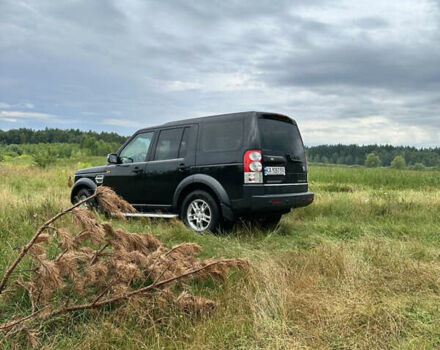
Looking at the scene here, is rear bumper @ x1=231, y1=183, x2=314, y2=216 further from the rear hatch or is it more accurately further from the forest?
the forest

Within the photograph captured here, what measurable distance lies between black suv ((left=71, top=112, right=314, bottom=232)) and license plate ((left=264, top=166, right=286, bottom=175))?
0.05 ft

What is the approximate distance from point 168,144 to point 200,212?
1464 millimetres

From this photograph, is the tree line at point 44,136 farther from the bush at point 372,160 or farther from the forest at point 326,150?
the bush at point 372,160

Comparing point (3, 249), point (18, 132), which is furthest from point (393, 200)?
point (18, 132)

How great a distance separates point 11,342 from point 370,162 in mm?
116081

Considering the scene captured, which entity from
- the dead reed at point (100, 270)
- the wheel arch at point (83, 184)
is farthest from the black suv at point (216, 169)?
the dead reed at point (100, 270)

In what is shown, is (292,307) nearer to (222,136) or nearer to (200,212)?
(200,212)

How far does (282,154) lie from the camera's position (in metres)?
5.76

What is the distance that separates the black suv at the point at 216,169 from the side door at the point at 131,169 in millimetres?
19

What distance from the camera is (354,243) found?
15.8 ft

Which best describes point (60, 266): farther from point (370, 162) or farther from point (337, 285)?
point (370, 162)

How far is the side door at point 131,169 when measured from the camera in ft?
22.3

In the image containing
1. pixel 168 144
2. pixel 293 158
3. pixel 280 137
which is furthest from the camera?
pixel 168 144

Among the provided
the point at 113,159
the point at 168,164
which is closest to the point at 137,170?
the point at 113,159
